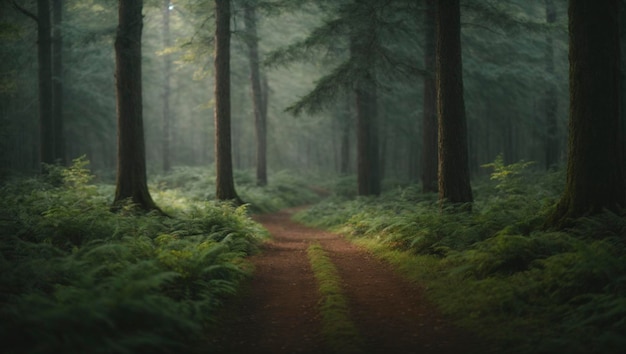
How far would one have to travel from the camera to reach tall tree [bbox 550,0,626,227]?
22.8ft

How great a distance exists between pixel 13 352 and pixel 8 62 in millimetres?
21906

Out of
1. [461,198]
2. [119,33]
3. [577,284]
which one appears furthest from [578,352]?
[119,33]

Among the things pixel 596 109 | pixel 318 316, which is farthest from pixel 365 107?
pixel 318 316

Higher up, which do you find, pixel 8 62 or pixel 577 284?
pixel 8 62

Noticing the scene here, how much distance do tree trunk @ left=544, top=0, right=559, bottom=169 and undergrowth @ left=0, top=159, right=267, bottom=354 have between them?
20.0 m

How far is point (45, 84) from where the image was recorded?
18094 millimetres

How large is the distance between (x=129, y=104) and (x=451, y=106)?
8.84 meters

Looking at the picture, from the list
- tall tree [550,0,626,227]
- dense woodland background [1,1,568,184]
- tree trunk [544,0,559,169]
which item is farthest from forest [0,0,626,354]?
tree trunk [544,0,559,169]

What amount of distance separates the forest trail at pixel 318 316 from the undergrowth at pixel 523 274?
404 mm

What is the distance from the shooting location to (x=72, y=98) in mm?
26922

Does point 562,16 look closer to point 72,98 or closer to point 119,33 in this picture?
point 119,33

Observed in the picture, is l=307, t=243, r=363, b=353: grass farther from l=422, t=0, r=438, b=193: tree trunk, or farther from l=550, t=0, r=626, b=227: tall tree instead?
l=422, t=0, r=438, b=193: tree trunk

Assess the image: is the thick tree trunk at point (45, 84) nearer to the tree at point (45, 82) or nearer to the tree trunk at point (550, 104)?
the tree at point (45, 82)

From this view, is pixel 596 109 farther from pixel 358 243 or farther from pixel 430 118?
pixel 430 118
